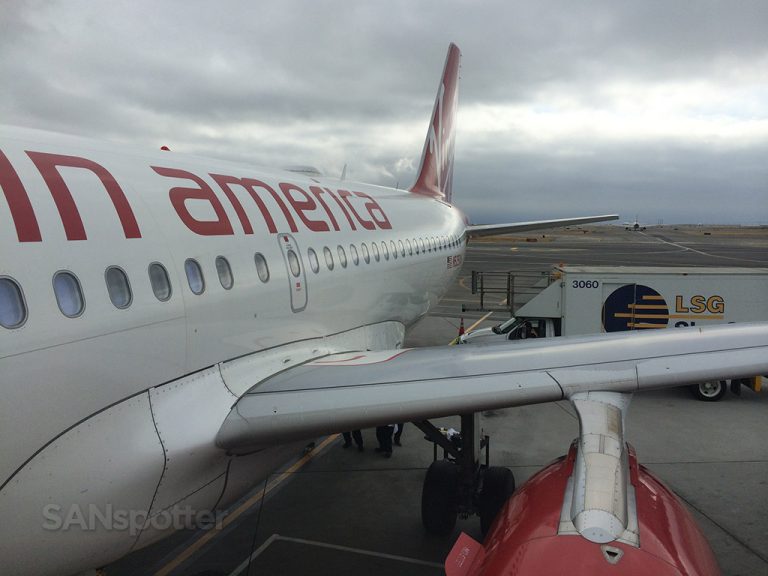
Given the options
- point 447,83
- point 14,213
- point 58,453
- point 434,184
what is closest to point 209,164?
point 14,213

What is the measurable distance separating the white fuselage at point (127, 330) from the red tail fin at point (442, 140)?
11982mm

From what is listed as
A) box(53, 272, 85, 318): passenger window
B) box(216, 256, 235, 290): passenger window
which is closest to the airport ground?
box(216, 256, 235, 290): passenger window

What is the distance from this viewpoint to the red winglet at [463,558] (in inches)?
204

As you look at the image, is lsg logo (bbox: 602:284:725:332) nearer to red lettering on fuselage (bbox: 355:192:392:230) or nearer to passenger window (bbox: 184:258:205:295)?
red lettering on fuselage (bbox: 355:192:392:230)

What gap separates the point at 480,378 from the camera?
642cm

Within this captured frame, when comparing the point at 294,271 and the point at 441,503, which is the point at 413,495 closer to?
the point at 441,503

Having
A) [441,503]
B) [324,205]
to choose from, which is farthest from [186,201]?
[441,503]

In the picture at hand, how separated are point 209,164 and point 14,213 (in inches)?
143

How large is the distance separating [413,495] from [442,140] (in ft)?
46.3

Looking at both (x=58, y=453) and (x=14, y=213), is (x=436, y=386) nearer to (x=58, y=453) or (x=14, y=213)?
(x=58, y=453)

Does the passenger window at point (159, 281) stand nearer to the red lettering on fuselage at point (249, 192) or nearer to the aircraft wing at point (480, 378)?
the aircraft wing at point (480, 378)

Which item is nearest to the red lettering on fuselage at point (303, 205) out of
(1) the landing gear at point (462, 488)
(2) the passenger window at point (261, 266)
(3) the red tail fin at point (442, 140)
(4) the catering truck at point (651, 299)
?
(2) the passenger window at point (261, 266)

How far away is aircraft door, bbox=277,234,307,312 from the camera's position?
775 cm

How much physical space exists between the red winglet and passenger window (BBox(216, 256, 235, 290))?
10.4ft
